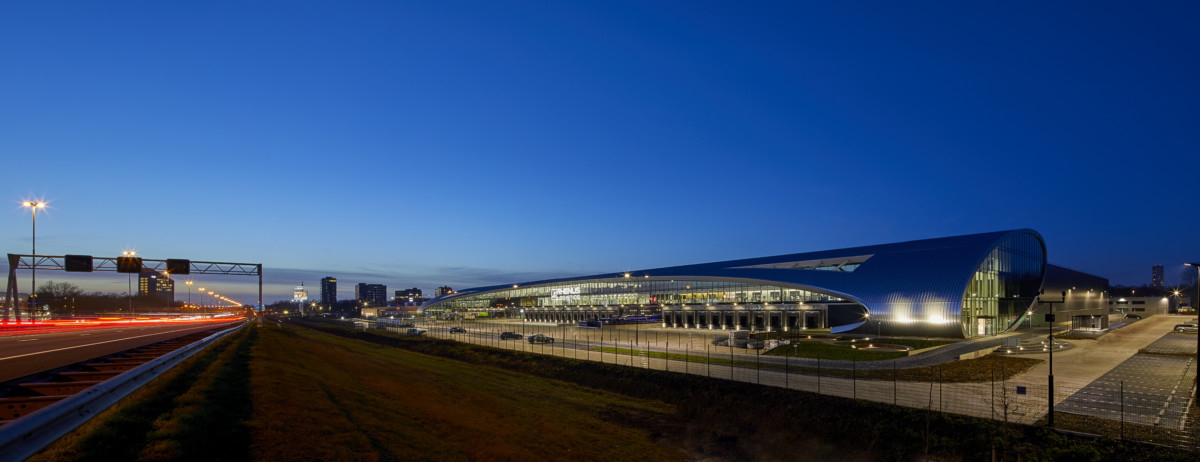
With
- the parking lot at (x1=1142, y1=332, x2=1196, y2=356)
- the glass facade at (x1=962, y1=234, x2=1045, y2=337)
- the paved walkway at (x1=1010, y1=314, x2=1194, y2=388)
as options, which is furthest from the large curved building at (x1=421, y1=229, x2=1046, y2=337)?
the parking lot at (x1=1142, y1=332, x2=1196, y2=356)

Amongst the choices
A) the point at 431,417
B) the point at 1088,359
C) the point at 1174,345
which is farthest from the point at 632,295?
the point at 431,417

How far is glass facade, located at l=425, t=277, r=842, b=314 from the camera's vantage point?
73.6 metres

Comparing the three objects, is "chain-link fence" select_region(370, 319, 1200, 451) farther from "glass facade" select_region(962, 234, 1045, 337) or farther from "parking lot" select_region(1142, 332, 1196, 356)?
"glass facade" select_region(962, 234, 1045, 337)

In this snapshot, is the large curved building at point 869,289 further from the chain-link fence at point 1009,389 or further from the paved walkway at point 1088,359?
the chain-link fence at point 1009,389

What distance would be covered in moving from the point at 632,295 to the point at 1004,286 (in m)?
53.7

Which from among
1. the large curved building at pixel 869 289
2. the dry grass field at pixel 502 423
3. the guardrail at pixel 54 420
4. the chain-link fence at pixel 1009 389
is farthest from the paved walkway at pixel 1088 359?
the guardrail at pixel 54 420

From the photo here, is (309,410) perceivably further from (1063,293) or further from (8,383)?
(1063,293)

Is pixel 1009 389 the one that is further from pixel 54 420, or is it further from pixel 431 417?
pixel 54 420

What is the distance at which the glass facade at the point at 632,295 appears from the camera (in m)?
73.6

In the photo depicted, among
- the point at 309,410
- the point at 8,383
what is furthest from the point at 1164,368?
the point at 8,383

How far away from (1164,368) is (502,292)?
116917mm

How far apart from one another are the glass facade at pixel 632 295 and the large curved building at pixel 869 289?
17 cm

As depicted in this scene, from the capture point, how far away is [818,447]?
22.2 meters

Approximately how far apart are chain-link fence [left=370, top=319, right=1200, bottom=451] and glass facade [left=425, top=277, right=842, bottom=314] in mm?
28354
